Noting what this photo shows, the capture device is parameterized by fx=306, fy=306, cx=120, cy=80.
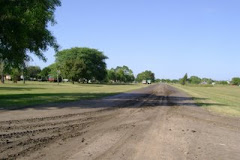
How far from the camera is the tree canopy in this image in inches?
780

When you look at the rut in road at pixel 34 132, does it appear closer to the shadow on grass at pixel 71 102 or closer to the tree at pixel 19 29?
the shadow on grass at pixel 71 102

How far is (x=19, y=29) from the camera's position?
20172 millimetres

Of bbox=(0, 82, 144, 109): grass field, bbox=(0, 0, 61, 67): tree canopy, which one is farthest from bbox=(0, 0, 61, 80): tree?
bbox=(0, 82, 144, 109): grass field

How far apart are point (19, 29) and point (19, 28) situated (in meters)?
0.07

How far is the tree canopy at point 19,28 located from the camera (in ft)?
65.0

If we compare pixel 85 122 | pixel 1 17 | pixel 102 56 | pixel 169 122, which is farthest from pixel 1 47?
pixel 102 56

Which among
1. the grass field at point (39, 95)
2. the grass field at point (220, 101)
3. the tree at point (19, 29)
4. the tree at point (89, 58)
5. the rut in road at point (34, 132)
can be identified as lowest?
the grass field at point (220, 101)

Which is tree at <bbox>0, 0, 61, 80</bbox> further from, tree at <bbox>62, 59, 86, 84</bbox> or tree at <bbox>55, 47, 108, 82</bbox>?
tree at <bbox>55, 47, 108, 82</bbox>

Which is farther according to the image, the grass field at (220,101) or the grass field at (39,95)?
the grass field at (220,101)

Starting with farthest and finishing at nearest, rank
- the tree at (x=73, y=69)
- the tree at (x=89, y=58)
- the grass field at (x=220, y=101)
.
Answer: the tree at (x=89, y=58) < the tree at (x=73, y=69) < the grass field at (x=220, y=101)

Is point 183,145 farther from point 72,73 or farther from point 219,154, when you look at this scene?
point 72,73

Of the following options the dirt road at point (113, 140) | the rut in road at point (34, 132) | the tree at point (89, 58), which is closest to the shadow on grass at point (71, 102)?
the rut in road at point (34, 132)

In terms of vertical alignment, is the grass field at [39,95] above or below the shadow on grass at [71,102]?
above

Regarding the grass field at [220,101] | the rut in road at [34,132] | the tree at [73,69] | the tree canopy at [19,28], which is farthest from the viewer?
the tree at [73,69]
